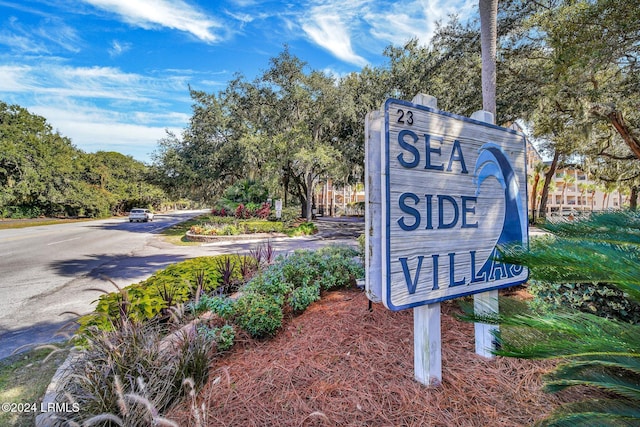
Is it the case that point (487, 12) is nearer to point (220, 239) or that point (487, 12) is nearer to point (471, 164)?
point (471, 164)

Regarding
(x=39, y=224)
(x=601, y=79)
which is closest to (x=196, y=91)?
(x=39, y=224)

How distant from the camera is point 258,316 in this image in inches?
103

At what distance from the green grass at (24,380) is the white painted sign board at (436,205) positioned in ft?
7.96

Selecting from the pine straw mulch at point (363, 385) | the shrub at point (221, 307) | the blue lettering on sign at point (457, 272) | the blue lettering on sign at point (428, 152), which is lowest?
the pine straw mulch at point (363, 385)

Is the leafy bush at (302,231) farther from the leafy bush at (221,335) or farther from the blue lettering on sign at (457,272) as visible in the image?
the blue lettering on sign at (457,272)

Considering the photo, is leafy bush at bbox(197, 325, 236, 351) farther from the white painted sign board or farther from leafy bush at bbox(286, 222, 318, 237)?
leafy bush at bbox(286, 222, 318, 237)

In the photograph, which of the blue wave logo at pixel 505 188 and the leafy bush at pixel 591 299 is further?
the leafy bush at pixel 591 299

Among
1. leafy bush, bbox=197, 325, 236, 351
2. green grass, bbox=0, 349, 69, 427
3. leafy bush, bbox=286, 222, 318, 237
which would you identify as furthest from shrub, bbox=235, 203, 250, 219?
leafy bush, bbox=197, 325, 236, 351

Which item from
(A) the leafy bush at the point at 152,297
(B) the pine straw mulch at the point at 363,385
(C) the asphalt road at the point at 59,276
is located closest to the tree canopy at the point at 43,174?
(C) the asphalt road at the point at 59,276

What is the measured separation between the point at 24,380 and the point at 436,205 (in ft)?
12.3

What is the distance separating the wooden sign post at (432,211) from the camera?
5.34 ft

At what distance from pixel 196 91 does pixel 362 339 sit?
61.3 feet

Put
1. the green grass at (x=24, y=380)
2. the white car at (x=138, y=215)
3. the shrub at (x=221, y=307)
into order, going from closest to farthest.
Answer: the green grass at (x=24, y=380) < the shrub at (x=221, y=307) < the white car at (x=138, y=215)

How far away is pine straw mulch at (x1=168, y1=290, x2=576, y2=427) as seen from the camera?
1680 mm
